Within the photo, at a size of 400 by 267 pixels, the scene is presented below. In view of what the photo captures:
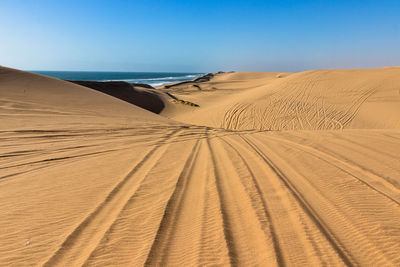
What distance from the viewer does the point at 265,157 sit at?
4.97 meters

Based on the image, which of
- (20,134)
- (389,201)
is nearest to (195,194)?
(389,201)

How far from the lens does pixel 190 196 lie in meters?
3.18

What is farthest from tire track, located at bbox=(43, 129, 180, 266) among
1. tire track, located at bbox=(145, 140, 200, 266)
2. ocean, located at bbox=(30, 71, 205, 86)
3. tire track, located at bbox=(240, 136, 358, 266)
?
ocean, located at bbox=(30, 71, 205, 86)

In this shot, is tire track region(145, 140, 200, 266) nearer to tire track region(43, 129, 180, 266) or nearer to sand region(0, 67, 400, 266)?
sand region(0, 67, 400, 266)

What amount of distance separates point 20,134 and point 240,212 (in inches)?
223

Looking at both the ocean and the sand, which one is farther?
the ocean

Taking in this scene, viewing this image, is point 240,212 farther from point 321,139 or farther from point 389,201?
point 321,139

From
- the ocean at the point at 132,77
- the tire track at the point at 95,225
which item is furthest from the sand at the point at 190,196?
the ocean at the point at 132,77

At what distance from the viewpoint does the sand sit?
7.16ft

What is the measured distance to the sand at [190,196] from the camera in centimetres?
218

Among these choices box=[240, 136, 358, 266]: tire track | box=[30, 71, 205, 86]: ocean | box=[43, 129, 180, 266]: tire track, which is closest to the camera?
box=[43, 129, 180, 266]: tire track

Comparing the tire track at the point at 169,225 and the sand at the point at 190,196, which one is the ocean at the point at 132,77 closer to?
the sand at the point at 190,196

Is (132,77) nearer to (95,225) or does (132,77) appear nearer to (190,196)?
(190,196)

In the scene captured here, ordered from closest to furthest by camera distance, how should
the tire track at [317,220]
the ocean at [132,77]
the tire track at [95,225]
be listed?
the tire track at [95,225]
the tire track at [317,220]
the ocean at [132,77]
